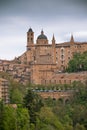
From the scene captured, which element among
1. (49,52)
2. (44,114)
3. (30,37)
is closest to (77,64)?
(49,52)

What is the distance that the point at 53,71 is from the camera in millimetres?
32312

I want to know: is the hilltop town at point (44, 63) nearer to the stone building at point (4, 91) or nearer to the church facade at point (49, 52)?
the church facade at point (49, 52)

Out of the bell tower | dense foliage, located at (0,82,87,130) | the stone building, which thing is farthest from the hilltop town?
the stone building

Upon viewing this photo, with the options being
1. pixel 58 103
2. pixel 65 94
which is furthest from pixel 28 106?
pixel 65 94

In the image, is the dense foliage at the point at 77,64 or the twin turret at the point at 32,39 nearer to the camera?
the dense foliage at the point at 77,64

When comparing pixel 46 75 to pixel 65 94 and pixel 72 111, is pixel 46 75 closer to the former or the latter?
pixel 65 94

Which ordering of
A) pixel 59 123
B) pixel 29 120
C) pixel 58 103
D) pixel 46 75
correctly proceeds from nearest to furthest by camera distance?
pixel 29 120
pixel 59 123
pixel 58 103
pixel 46 75

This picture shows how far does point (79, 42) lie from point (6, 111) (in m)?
16.5

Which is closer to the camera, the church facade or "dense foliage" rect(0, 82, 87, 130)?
"dense foliage" rect(0, 82, 87, 130)

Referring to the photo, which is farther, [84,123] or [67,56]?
[67,56]

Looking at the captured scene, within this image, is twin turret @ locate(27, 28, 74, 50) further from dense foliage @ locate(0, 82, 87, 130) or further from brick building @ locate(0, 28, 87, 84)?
dense foliage @ locate(0, 82, 87, 130)

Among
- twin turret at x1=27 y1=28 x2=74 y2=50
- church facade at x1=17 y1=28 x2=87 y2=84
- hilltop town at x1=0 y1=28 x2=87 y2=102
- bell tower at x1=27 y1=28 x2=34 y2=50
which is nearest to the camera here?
hilltop town at x1=0 y1=28 x2=87 y2=102

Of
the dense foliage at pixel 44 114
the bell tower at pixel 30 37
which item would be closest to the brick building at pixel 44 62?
the bell tower at pixel 30 37

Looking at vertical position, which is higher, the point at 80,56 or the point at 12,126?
the point at 80,56
